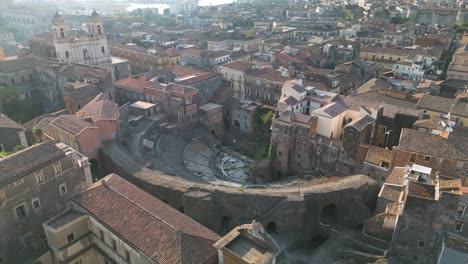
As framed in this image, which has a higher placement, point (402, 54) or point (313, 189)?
point (402, 54)

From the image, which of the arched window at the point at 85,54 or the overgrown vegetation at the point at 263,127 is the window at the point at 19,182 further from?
the arched window at the point at 85,54

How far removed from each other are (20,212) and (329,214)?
2858 centimetres

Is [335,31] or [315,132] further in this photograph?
[335,31]

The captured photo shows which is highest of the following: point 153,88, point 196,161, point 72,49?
point 72,49

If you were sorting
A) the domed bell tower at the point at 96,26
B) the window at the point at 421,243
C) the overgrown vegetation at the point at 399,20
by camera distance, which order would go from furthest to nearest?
the overgrown vegetation at the point at 399,20 → the domed bell tower at the point at 96,26 → the window at the point at 421,243

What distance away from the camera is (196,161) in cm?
4966

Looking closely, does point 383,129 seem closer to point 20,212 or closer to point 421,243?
point 421,243

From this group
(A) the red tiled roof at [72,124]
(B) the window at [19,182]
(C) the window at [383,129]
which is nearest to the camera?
(B) the window at [19,182]

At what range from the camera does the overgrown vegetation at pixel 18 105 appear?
54.2 m

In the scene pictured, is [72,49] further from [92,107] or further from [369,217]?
[369,217]

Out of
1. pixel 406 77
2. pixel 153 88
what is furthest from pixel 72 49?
pixel 406 77

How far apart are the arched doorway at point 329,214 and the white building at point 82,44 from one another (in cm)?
5241

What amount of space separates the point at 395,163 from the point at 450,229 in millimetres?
10540

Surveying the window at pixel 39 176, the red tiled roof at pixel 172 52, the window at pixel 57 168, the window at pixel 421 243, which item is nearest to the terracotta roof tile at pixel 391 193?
the window at pixel 421 243
